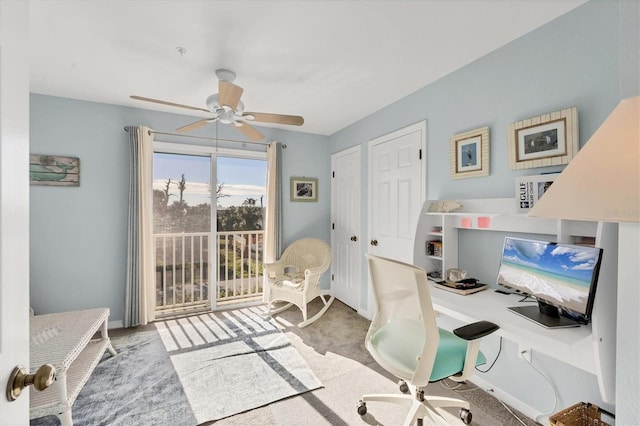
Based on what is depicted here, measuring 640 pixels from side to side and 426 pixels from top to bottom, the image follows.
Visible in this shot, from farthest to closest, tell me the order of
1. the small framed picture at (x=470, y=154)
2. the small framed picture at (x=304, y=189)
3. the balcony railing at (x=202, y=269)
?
1. the small framed picture at (x=304, y=189)
2. the balcony railing at (x=202, y=269)
3. the small framed picture at (x=470, y=154)

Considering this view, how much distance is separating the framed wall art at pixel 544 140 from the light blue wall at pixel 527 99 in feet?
0.16

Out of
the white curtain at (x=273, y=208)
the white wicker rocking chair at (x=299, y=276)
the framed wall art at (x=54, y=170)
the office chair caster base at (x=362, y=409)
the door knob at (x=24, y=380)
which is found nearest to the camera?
the door knob at (x=24, y=380)

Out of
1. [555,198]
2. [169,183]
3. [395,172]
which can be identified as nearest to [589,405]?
[555,198]

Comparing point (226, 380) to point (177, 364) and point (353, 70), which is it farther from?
point (353, 70)

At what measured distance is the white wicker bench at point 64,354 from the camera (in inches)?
60.9

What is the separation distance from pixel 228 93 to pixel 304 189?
2.13 m

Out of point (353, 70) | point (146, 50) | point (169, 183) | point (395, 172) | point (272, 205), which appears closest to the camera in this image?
point (146, 50)

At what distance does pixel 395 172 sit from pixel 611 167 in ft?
7.33

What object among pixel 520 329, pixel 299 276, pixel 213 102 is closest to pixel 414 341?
pixel 520 329

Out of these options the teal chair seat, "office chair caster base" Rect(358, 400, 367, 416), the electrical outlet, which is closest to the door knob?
the teal chair seat

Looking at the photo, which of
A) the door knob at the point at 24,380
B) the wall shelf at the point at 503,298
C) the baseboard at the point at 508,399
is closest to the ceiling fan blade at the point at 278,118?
the wall shelf at the point at 503,298

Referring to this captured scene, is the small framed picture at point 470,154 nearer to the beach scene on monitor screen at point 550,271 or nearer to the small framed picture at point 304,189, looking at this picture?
the beach scene on monitor screen at point 550,271

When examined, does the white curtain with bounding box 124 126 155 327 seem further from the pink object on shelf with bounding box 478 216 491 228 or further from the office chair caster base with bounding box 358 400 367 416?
the pink object on shelf with bounding box 478 216 491 228

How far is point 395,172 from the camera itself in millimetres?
2959
